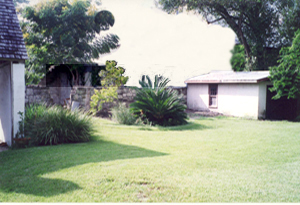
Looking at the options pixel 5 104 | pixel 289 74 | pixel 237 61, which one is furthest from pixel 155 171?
pixel 237 61

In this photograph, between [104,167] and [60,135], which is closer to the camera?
[104,167]

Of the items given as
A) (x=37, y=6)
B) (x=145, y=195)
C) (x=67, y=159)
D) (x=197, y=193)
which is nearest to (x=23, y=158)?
(x=67, y=159)

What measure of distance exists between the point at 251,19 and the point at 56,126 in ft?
73.0

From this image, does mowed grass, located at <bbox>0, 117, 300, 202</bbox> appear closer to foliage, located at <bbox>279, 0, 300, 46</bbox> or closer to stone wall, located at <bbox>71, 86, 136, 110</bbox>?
stone wall, located at <bbox>71, 86, 136, 110</bbox>

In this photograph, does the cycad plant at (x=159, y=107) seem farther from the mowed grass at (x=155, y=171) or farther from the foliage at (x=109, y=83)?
the mowed grass at (x=155, y=171)

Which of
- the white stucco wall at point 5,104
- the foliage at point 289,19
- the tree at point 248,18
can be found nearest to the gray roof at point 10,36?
the white stucco wall at point 5,104

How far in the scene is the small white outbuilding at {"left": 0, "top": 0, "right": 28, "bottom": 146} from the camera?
7.52m

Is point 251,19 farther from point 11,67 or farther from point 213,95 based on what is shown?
point 11,67

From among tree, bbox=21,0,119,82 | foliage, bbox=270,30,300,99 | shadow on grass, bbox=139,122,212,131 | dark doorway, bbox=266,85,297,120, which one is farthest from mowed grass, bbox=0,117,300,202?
tree, bbox=21,0,119,82

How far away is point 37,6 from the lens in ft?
74.4

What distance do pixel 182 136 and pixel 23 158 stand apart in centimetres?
506

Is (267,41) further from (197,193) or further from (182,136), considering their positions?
(197,193)

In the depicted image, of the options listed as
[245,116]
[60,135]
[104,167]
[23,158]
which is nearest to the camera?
[104,167]

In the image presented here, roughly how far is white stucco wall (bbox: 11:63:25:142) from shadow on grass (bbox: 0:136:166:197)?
3.18 ft
